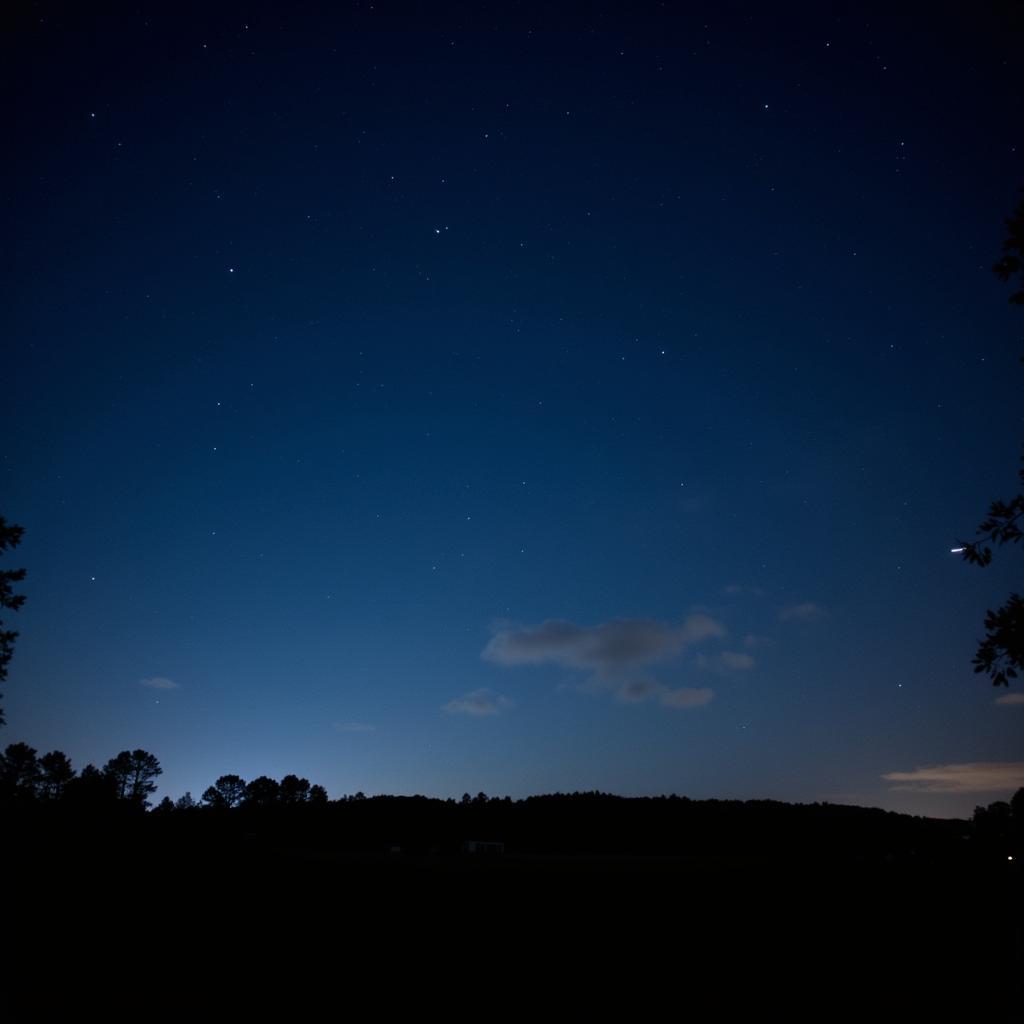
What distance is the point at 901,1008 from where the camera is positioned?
9.98 m

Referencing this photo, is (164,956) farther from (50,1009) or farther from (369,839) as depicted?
(369,839)

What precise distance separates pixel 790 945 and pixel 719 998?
3.99 meters

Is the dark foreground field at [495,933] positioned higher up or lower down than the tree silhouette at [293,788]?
higher up

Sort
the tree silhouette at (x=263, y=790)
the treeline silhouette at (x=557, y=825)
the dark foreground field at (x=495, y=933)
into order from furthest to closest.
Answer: the tree silhouette at (x=263, y=790)
the treeline silhouette at (x=557, y=825)
the dark foreground field at (x=495, y=933)

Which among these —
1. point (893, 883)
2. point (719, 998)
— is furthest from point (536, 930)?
point (893, 883)

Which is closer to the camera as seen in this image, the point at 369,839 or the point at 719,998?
the point at 719,998

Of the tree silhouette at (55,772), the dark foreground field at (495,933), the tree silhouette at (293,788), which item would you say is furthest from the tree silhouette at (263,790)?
the dark foreground field at (495,933)

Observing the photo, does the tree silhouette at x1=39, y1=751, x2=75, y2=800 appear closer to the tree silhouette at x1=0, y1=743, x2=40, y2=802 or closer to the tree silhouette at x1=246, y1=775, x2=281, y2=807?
the tree silhouette at x1=0, y1=743, x2=40, y2=802

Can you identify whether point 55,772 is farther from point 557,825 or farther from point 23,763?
point 557,825

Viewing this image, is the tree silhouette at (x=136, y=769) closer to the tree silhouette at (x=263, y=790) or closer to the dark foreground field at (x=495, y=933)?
the tree silhouette at (x=263, y=790)

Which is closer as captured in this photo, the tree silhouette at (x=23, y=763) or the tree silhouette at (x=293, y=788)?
the tree silhouette at (x=23, y=763)

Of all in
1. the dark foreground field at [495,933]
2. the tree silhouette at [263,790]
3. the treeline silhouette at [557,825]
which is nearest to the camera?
the dark foreground field at [495,933]

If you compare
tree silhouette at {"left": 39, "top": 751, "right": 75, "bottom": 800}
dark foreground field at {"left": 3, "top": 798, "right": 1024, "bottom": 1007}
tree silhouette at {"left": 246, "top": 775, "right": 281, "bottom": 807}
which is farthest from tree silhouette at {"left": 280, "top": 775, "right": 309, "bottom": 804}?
dark foreground field at {"left": 3, "top": 798, "right": 1024, "bottom": 1007}

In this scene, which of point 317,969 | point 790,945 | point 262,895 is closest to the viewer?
point 317,969
